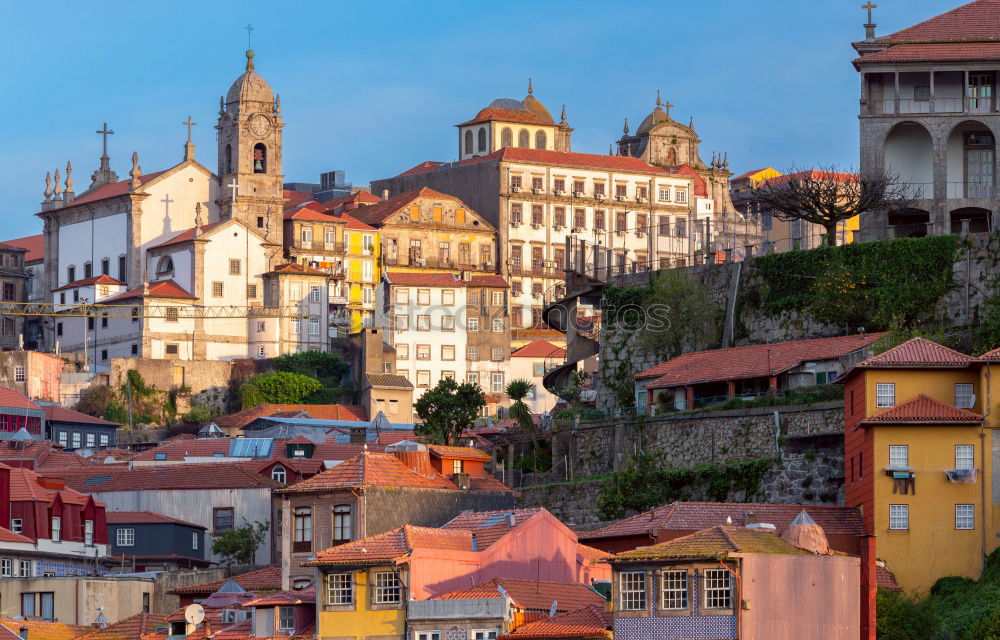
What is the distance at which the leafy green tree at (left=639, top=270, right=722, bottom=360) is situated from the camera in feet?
283

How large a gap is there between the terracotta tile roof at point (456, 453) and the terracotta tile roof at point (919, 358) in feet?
53.0

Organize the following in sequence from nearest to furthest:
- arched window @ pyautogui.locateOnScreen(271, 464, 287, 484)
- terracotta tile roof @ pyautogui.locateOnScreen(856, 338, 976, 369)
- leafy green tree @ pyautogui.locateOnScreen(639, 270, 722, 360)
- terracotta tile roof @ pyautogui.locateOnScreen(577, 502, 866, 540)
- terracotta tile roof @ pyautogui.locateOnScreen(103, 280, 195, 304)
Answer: terracotta tile roof @ pyautogui.locateOnScreen(577, 502, 866, 540)
terracotta tile roof @ pyautogui.locateOnScreen(856, 338, 976, 369)
leafy green tree @ pyautogui.locateOnScreen(639, 270, 722, 360)
arched window @ pyautogui.locateOnScreen(271, 464, 287, 484)
terracotta tile roof @ pyautogui.locateOnScreen(103, 280, 195, 304)

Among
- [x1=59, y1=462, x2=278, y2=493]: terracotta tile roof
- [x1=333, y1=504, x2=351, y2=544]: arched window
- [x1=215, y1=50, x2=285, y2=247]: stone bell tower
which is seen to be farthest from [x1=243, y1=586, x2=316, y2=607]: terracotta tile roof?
[x1=215, y1=50, x2=285, y2=247]: stone bell tower

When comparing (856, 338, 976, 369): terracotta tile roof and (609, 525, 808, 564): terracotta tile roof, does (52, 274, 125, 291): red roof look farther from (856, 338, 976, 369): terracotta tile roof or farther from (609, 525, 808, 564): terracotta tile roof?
(609, 525, 808, 564): terracotta tile roof

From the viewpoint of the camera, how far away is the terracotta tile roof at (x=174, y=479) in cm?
8962

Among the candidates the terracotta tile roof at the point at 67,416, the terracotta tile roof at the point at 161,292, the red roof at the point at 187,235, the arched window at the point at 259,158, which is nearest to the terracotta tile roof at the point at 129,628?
the terracotta tile roof at the point at 67,416

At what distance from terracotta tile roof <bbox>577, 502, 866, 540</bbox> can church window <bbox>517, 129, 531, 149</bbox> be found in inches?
3946

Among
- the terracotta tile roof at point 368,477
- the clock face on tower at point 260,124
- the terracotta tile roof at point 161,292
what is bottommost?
the terracotta tile roof at point 368,477

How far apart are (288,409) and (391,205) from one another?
29627mm

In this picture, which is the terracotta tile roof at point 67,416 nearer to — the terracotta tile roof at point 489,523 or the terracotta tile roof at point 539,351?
the terracotta tile roof at point 539,351

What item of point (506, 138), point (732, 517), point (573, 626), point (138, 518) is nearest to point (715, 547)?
point (573, 626)

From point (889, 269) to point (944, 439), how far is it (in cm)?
1578

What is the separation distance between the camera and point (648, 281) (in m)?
89.8

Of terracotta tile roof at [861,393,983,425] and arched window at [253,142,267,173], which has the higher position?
arched window at [253,142,267,173]
